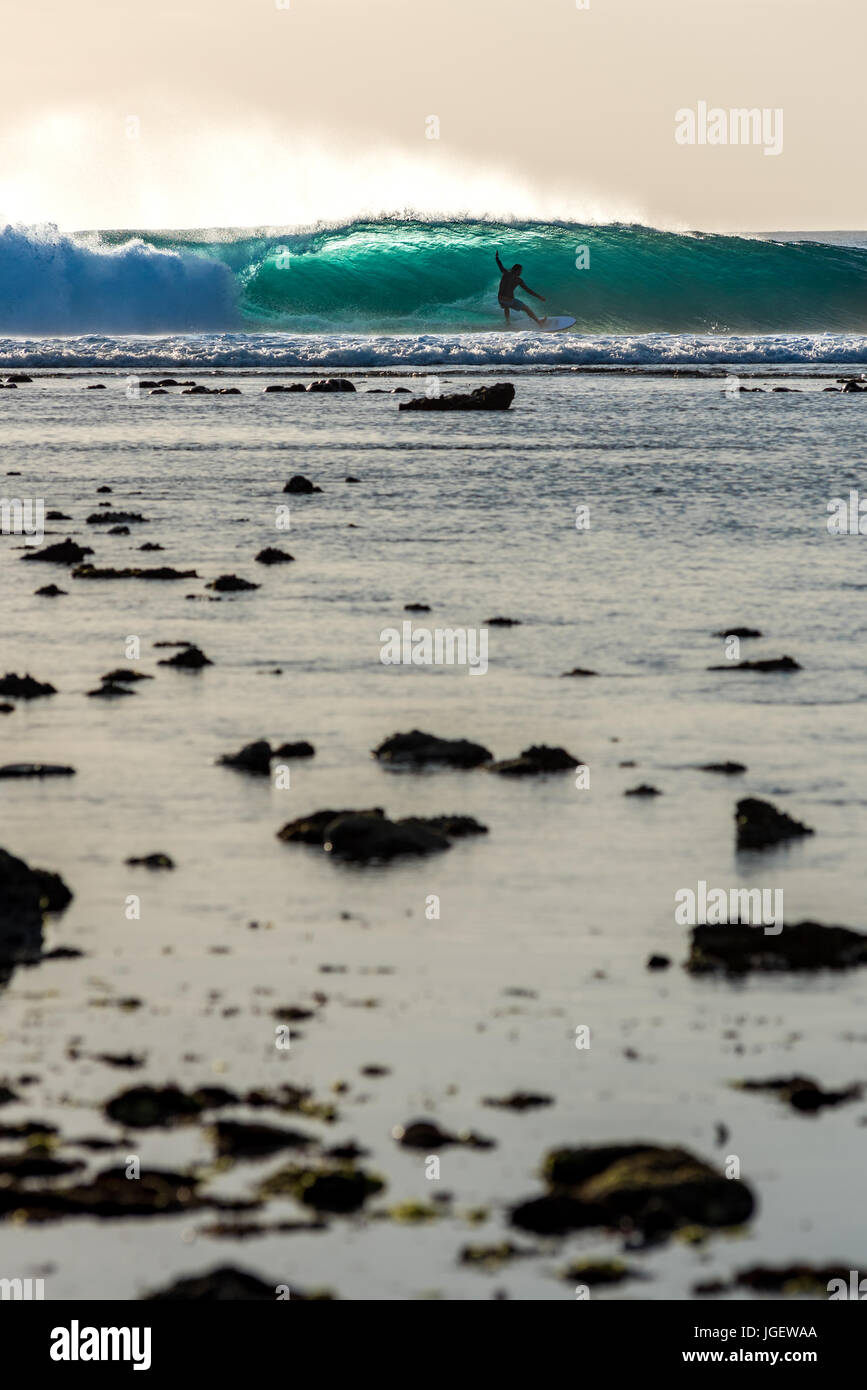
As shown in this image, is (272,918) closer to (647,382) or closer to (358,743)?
(358,743)

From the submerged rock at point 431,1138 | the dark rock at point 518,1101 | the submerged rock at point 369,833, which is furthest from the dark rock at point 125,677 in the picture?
the submerged rock at point 431,1138

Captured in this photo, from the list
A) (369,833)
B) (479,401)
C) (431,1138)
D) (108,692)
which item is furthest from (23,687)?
(479,401)

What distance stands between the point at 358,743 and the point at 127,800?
2022mm

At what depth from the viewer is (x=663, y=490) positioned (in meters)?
29.0

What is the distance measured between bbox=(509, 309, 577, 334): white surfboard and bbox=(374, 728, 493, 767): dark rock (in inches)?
2814

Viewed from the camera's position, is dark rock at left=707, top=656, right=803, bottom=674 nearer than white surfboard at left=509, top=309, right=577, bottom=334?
Yes

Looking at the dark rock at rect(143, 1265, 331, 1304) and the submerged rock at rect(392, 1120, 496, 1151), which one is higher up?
the submerged rock at rect(392, 1120, 496, 1151)

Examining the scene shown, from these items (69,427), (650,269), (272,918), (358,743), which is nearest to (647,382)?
(69,427)

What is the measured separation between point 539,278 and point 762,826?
8551 cm

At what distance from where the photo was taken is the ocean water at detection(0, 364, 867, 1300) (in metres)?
6.71

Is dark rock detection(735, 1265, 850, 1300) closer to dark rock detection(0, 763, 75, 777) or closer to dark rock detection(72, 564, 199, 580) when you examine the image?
dark rock detection(0, 763, 75, 777)

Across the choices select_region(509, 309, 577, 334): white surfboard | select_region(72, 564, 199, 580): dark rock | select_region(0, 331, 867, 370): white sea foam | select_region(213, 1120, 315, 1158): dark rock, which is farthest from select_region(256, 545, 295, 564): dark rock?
select_region(509, 309, 577, 334): white surfboard

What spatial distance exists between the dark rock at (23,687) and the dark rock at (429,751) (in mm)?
3039

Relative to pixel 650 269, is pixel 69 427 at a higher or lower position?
Result: lower
